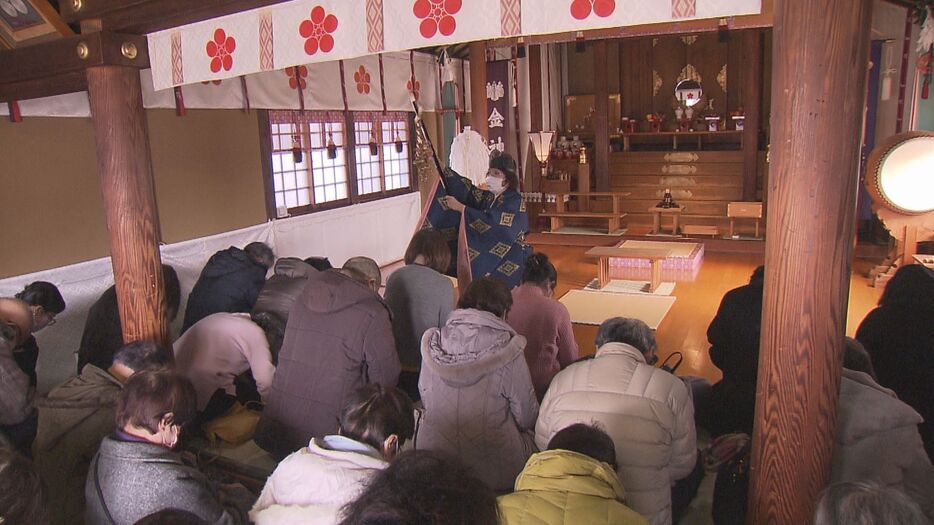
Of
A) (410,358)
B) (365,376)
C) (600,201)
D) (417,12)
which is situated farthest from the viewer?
(600,201)

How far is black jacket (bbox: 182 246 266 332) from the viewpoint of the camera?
3783mm

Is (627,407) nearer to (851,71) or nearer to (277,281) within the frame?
(851,71)

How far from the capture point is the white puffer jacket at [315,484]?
1721 millimetres

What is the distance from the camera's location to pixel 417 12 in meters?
2.52

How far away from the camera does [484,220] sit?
193 inches

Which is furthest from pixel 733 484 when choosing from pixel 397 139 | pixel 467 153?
pixel 397 139

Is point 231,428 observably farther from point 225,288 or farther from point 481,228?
point 481,228

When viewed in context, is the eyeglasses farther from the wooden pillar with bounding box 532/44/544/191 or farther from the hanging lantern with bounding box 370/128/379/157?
the wooden pillar with bounding box 532/44/544/191

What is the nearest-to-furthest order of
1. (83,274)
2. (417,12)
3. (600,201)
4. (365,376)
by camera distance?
(417,12) < (365,376) < (83,274) < (600,201)

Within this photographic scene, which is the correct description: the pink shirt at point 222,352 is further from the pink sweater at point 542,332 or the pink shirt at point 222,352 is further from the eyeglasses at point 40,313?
the pink sweater at point 542,332

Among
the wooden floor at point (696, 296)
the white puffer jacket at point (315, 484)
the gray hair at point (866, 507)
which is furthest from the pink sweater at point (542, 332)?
the gray hair at point (866, 507)

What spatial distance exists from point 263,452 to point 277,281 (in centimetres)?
89

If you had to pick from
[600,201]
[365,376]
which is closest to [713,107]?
[600,201]

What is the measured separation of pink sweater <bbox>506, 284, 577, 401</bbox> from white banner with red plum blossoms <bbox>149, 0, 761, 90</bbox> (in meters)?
1.31
